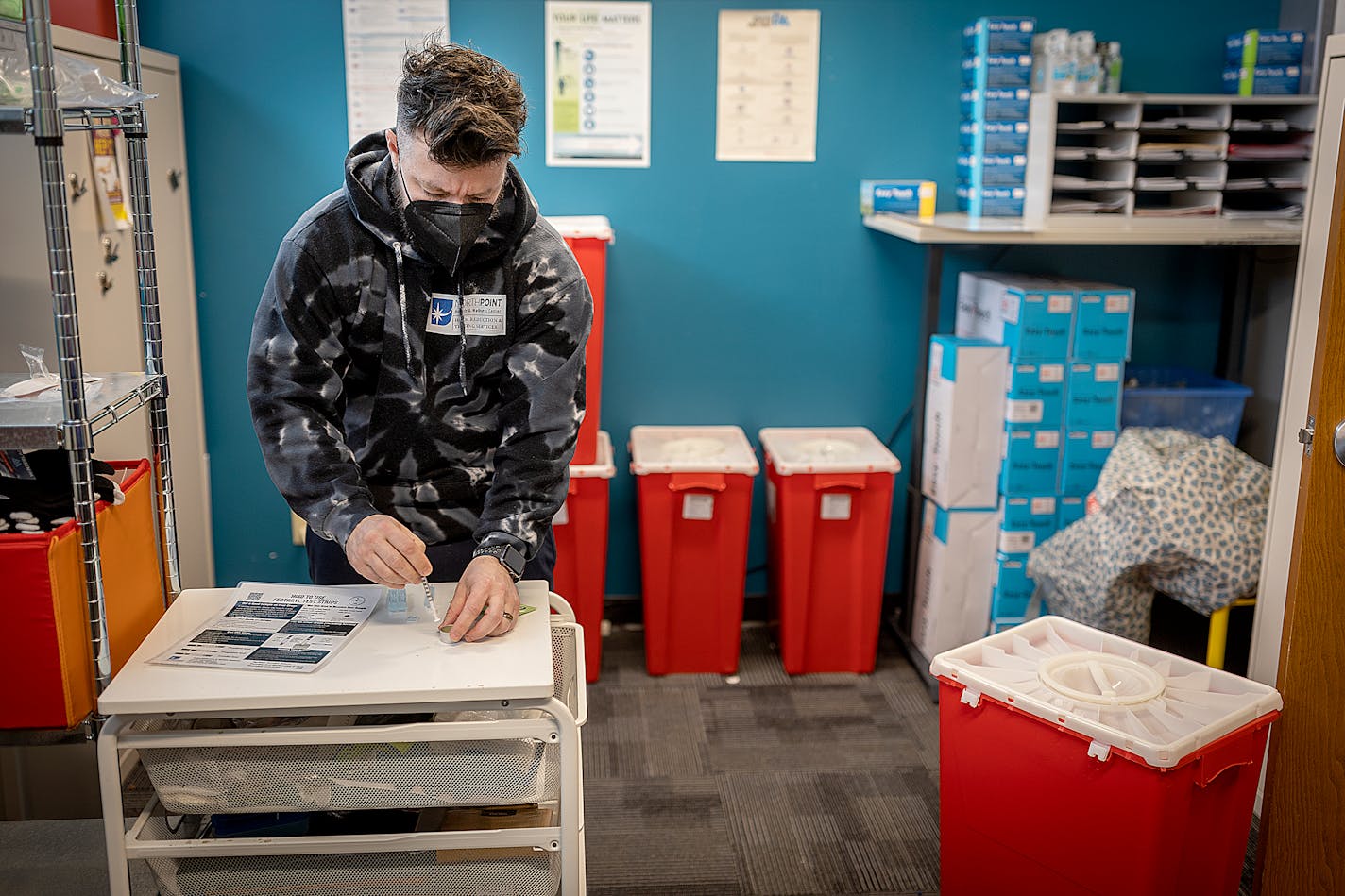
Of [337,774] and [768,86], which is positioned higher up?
[768,86]

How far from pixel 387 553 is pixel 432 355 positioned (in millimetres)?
343

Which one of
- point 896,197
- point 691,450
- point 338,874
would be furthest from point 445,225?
point 896,197

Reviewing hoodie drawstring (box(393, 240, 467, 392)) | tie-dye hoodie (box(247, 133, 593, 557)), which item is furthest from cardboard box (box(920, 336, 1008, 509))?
hoodie drawstring (box(393, 240, 467, 392))

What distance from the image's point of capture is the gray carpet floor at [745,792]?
2.35 metres

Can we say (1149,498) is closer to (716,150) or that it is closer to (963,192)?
(963,192)

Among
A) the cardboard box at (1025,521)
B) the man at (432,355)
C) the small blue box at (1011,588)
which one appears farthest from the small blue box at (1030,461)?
the man at (432,355)

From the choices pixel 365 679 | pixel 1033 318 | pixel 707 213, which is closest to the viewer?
pixel 365 679

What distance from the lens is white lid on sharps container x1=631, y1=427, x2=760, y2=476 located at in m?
3.16

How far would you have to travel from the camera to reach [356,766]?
55.6 inches

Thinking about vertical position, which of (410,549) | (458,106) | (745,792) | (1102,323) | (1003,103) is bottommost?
(745,792)

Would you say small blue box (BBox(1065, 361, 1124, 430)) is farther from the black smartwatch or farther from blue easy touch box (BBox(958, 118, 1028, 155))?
the black smartwatch

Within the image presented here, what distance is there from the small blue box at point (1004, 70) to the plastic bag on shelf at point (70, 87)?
7.31 feet

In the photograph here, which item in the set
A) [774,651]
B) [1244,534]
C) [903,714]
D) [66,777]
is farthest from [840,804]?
[66,777]

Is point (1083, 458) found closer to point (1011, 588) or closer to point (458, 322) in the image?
point (1011, 588)
